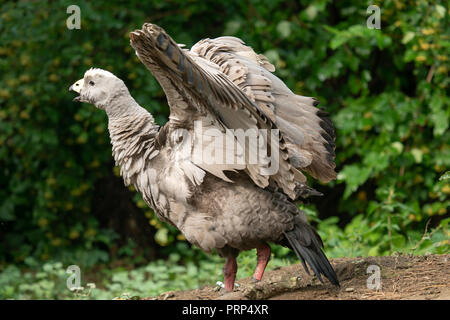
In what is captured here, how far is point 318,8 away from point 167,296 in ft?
11.1

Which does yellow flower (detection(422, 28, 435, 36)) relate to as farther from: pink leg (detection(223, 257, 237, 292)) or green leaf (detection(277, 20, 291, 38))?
pink leg (detection(223, 257, 237, 292))

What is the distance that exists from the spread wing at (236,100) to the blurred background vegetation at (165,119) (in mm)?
1667

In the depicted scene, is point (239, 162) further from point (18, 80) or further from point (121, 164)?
point (18, 80)

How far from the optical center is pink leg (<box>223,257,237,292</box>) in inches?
149

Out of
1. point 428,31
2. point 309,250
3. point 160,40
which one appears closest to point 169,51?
point 160,40

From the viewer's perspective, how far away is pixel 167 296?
4195 mm

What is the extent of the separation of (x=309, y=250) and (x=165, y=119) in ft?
10.5

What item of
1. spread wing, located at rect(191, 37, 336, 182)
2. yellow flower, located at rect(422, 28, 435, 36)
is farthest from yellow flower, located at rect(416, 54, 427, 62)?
spread wing, located at rect(191, 37, 336, 182)

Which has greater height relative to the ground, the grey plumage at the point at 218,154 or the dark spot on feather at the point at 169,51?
the dark spot on feather at the point at 169,51

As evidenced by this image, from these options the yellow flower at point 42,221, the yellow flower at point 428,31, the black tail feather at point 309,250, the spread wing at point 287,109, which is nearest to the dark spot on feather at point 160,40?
the spread wing at point 287,109

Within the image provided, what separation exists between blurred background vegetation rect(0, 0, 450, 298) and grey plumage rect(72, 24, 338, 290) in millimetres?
1703

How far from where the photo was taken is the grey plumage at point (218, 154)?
3240mm

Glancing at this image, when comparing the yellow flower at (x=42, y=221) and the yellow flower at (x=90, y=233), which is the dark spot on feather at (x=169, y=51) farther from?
the yellow flower at (x=90, y=233)
